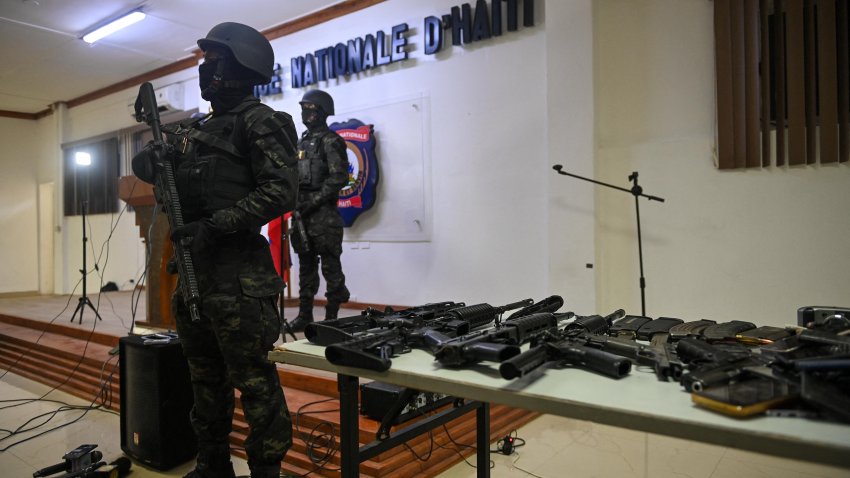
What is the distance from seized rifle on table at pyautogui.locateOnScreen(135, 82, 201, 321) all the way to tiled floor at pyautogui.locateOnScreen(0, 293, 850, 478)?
111cm

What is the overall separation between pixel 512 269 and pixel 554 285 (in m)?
0.49

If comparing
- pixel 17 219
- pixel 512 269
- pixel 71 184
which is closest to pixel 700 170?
pixel 512 269

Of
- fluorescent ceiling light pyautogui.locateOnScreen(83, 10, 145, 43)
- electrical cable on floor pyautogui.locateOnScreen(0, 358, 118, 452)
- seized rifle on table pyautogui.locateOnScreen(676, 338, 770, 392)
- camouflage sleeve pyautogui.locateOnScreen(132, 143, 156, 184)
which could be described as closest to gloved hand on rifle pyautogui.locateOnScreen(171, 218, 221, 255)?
camouflage sleeve pyautogui.locateOnScreen(132, 143, 156, 184)

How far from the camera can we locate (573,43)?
148 inches

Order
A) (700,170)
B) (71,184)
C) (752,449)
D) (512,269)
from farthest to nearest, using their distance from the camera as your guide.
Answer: (71,184), (512,269), (700,170), (752,449)

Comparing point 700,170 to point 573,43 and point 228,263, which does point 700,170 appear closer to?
point 573,43

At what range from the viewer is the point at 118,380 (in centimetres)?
369

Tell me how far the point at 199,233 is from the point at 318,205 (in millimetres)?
1885

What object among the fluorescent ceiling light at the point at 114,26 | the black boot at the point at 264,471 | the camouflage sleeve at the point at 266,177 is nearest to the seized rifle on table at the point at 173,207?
the camouflage sleeve at the point at 266,177

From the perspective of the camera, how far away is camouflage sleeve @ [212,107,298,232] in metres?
1.88

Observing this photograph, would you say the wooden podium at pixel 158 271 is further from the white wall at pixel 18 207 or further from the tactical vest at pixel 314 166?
the white wall at pixel 18 207

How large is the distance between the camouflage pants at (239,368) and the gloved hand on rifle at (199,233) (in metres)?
0.20

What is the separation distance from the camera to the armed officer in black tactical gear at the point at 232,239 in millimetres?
1875

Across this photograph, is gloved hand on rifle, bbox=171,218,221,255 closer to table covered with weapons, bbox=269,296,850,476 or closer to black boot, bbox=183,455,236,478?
table covered with weapons, bbox=269,296,850,476
